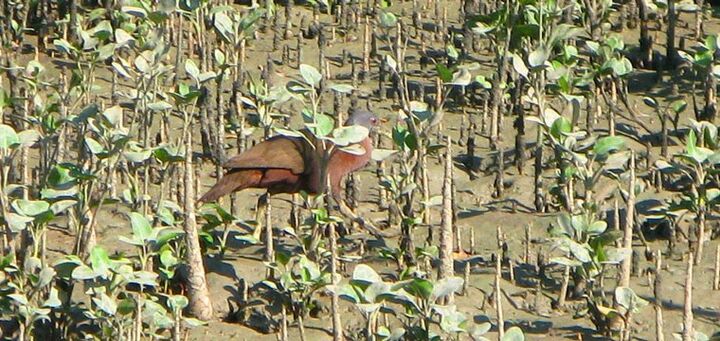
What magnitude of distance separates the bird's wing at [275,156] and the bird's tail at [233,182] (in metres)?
0.04

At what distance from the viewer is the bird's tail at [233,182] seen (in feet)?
27.8

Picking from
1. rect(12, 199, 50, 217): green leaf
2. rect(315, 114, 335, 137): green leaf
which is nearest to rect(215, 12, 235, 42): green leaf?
rect(315, 114, 335, 137): green leaf

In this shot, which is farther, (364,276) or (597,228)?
(597,228)

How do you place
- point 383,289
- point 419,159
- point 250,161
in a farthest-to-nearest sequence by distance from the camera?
point 250,161 → point 419,159 → point 383,289

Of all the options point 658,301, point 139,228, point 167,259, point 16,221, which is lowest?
point 167,259

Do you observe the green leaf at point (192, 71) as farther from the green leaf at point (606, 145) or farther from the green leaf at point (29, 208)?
the green leaf at point (606, 145)

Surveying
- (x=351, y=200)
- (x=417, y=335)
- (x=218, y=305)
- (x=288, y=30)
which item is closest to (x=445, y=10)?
(x=288, y=30)

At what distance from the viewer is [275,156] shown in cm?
869

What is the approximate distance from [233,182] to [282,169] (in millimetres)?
284

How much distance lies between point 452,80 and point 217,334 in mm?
1799

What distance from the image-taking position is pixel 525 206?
883 cm

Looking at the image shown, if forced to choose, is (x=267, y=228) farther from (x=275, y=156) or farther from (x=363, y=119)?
(x=363, y=119)

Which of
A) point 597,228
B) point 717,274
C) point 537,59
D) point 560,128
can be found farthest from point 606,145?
point 537,59

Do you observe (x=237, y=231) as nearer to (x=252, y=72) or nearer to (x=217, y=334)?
(x=217, y=334)
